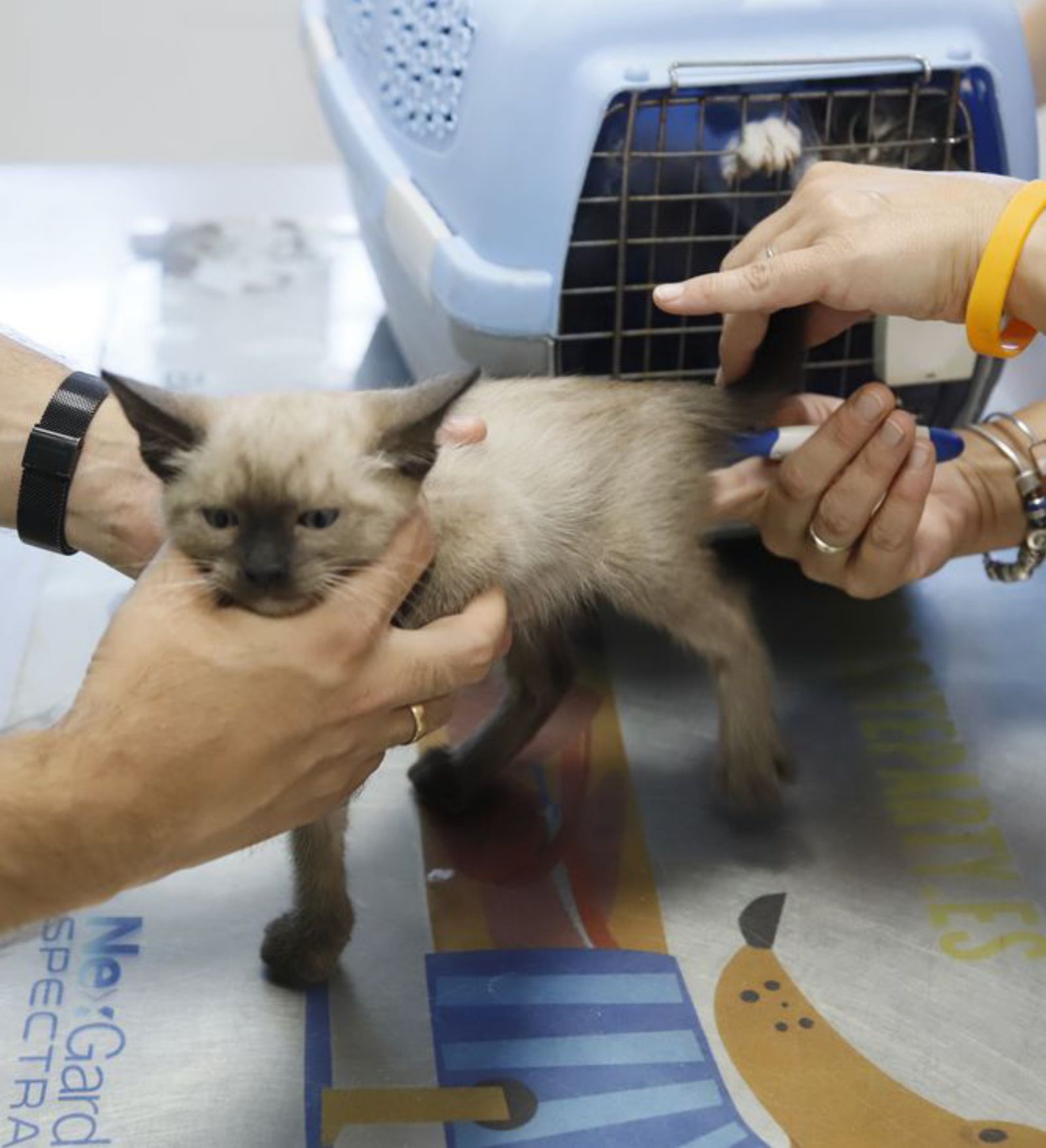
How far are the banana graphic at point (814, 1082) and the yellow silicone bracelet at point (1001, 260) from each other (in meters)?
0.56

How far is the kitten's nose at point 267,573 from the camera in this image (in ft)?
3.06

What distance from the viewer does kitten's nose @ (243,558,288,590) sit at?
0.93 meters

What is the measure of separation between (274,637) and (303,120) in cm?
248

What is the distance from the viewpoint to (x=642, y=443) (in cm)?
130

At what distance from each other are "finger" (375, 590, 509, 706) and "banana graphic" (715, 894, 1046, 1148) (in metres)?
0.36

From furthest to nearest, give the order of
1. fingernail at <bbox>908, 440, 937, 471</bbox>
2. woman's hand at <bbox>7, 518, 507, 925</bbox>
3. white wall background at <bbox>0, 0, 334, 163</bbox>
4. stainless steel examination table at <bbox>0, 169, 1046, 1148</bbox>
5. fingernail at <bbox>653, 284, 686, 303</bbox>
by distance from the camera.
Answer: white wall background at <bbox>0, 0, 334, 163</bbox>, fingernail at <bbox>908, 440, 937, 471</bbox>, fingernail at <bbox>653, 284, 686, 303</bbox>, stainless steel examination table at <bbox>0, 169, 1046, 1148</bbox>, woman's hand at <bbox>7, 518, 507, 925</bbox>

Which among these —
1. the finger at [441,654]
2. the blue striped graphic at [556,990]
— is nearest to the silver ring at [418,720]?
the finger at [441,654]

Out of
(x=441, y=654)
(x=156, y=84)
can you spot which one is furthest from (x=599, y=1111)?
(x=156, y=84)

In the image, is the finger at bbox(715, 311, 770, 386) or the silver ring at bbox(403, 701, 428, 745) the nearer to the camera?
the silver ring at bbox(403, 701, 428, 745)

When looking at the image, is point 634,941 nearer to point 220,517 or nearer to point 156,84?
point 220,517

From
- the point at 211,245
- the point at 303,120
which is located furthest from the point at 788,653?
the point at 303,120

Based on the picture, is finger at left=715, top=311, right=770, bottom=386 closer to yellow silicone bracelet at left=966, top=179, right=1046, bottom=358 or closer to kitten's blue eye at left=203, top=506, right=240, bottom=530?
yellow silicone bracelet at left=966, top=179, right=1046, bottom=358

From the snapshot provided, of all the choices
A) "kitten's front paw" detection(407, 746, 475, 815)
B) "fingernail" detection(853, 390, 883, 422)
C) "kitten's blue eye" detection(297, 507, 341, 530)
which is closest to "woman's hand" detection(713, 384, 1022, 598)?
"fingernail" detection(853, 390, 883, 422)

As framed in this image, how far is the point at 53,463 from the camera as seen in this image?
122 cm
